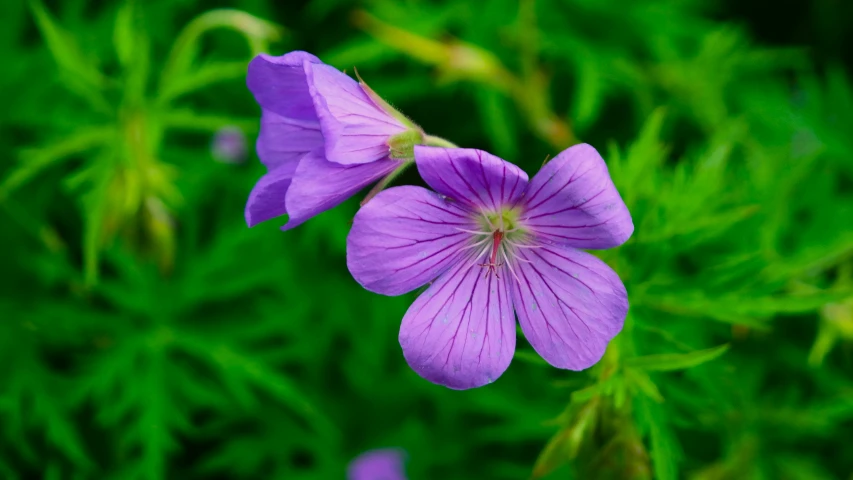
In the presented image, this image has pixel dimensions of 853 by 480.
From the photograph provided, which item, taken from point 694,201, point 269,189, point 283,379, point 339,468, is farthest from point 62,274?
point 694,201

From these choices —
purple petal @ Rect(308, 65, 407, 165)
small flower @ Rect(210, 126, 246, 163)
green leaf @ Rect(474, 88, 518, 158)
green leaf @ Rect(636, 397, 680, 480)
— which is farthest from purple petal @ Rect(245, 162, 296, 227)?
small flower @ Rect(210, 126, 246, 163)

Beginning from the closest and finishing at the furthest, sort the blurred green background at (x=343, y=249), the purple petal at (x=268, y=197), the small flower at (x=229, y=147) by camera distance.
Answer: the purple petal at (x=268, y=197) < the blurred green background at (x=343, y=249) < the small flower at (x=229, y=147)

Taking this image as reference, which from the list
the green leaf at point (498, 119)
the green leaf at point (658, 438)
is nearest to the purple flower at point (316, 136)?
the green leaf at point (658, 438)

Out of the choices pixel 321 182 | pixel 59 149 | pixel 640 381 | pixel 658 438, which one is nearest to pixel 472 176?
pixel 321 182

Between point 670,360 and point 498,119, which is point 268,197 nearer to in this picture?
point 670,360

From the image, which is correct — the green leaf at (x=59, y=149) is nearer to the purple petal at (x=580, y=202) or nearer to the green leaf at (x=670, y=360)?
the purple petal at (x=580, y=202)

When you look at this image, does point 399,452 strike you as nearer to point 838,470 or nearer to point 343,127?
point 838,470

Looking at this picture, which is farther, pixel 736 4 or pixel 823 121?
pixel 736 4
